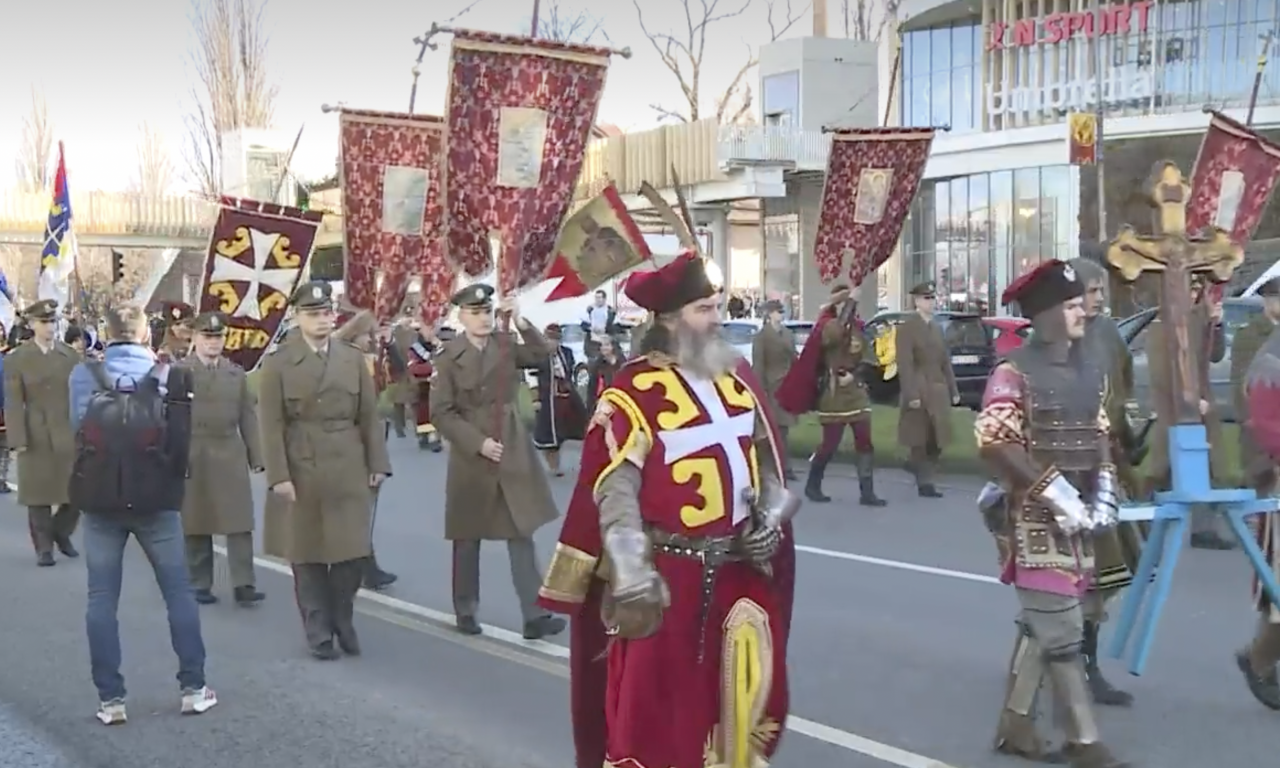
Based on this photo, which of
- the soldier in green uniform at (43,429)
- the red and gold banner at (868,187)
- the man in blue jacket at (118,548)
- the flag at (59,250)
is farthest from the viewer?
the flag at (59,250)

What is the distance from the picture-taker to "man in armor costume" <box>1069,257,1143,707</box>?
5.45 meters

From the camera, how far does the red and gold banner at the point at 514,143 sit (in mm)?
7047

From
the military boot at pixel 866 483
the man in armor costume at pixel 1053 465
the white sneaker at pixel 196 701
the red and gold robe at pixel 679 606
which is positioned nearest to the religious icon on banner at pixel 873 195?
the military boot at pixel 866 483

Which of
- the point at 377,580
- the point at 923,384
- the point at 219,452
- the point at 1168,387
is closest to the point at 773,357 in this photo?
the point at 923,384

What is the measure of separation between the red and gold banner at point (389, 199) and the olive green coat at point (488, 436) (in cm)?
274

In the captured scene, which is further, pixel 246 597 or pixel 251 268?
pixel 251 268

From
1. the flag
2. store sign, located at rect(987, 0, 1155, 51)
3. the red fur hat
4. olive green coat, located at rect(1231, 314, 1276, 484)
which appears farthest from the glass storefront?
the red fur hat

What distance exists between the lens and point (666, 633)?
3934 mm

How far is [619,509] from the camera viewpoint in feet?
12.8

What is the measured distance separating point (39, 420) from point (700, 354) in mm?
7956

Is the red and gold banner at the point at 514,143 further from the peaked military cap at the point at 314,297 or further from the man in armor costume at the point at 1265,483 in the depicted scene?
the man in armor costume at the point at 1265,483

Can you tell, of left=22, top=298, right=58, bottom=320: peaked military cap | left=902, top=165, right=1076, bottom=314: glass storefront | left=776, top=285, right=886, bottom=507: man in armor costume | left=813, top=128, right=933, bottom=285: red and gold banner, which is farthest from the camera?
left=902, top=165, right=1076, bottom=314: glass storefront

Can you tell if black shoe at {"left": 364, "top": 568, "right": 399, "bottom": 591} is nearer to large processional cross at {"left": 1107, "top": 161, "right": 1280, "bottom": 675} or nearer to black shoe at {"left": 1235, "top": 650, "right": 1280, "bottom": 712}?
large processional cross at {"left": 1107, "top": 161, "right": 1280, "bottom": 675}

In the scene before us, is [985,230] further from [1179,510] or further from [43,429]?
[1179,510]
